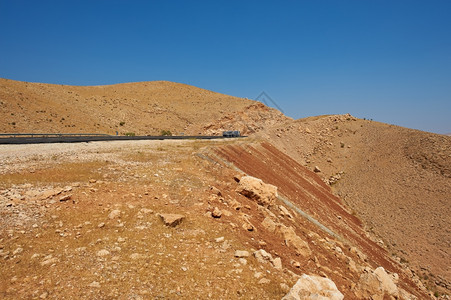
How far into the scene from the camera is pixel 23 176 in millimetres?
10234

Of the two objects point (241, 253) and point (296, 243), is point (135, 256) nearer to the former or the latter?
point (241, 253)

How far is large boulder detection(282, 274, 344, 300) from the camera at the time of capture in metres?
5.30

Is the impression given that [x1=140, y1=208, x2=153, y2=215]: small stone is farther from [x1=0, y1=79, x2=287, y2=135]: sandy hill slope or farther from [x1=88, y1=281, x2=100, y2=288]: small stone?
[x1=0, y1=79, x2=287, y2=135]: sandy hill slope

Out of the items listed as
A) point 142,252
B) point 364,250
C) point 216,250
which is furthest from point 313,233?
point 142,252

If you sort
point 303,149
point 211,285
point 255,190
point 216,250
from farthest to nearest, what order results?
point 303,149 < point 255,190 < point 216,250 < point 211,285

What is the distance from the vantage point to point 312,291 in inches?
216

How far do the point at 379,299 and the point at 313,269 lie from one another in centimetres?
341

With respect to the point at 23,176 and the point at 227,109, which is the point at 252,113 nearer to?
the point at 227,109

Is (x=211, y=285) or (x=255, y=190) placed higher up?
(x=255, y=190)

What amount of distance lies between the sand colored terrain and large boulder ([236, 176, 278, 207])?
2.36 ft

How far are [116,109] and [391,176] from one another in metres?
60.1

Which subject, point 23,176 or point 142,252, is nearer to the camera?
point 142,252

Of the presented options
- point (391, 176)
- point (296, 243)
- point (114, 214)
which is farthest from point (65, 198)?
point (391, 176)

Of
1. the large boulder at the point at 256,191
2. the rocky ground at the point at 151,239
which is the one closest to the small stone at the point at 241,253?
the rocky ground at the point at 151,239
